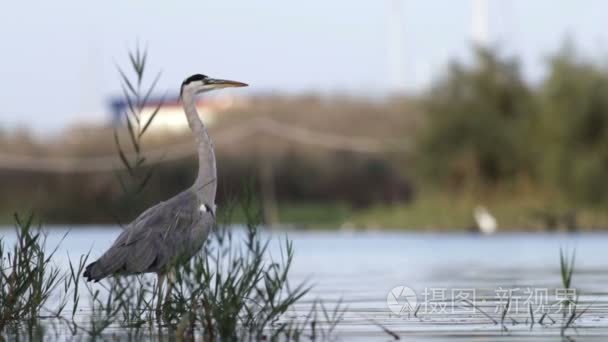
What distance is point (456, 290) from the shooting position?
11.6m

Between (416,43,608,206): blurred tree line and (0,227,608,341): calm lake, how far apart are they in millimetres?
9923

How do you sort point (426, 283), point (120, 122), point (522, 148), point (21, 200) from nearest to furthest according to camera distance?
point (426, 283), point (522, 148), point (21, 200), point (120, 122)

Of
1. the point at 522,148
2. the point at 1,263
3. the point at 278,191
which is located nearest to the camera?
the point at 1,263

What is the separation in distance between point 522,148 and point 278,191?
13.9m

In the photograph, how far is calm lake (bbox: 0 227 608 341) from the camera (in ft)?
26.7

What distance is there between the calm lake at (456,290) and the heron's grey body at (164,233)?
1.73 ft

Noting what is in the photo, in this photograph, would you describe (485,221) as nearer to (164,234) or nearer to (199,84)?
(199,84)

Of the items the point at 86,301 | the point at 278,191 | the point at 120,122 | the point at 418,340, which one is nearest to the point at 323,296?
the point at 86,301

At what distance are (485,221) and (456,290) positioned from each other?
73.6 ft

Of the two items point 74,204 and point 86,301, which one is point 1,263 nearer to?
point 86,301

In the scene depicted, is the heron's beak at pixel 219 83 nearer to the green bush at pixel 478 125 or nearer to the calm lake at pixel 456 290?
the calm lake at pixel 456 290

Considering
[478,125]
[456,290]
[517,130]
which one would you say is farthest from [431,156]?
[456,290]

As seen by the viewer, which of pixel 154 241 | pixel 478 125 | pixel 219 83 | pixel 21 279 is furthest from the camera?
pixel 478 125

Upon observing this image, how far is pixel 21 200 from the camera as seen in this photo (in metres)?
44.6
